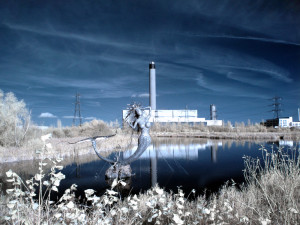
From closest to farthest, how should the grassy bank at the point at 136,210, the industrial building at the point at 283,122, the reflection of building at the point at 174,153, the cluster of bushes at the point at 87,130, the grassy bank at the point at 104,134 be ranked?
the grassy bank at the point at 136,210 < the grassy bank at the point at 104,134 < the reflection of building at the point at 174,153 < the cluster of bushes at the point at 87,130 < the industrial building at the point at 283,122

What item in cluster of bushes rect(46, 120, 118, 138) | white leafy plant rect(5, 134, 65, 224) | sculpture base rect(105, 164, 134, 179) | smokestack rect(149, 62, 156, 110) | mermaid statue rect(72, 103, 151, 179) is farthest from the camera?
smokestack rect(149, 62, 156, 110)

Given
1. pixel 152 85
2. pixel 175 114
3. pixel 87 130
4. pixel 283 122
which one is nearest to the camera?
pixel 87 130

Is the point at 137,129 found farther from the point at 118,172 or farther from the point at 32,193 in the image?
the point at 32,193

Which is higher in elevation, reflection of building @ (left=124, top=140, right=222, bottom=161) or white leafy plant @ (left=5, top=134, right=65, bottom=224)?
white leafy plant @ (left=5, top=134, right=65, bottom=224)

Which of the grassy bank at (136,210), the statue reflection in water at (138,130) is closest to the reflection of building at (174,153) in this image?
the statue reflection in water at (138,130)

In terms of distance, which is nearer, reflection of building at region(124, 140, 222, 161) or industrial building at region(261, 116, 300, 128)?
reflection of building at region(124, 140, 222, 161)

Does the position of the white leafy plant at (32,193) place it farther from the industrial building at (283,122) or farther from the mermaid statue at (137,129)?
the industrial building at (283,122)

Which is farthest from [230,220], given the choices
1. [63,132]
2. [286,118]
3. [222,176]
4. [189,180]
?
[286,118]

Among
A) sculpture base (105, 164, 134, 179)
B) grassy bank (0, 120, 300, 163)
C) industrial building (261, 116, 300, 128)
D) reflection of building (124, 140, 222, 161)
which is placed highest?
industrial building (261, 116, 300, 128)

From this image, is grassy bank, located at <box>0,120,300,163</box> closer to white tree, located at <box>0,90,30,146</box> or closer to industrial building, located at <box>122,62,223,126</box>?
white tree, located at <box>0,90,30,146</box>

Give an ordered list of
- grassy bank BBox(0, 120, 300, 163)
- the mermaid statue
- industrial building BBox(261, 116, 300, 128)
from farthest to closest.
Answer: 1. industrial building BBox(261, 116, 300, 128)
2. grassy bank BBox(0, 120, 300, 163)
3. the mermaid statue

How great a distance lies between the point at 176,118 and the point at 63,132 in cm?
2349

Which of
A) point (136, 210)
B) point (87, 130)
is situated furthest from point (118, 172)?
point (87, 130)

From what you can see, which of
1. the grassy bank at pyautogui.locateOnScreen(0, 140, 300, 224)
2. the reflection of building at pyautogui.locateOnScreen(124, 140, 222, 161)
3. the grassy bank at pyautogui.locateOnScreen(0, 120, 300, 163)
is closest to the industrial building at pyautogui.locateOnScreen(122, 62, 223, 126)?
the grassy bank at pyautogui.locateOnScreen(0, 120, 300, 163)
